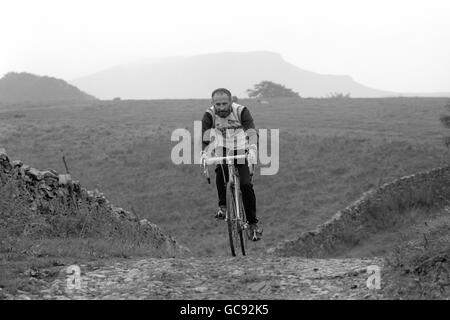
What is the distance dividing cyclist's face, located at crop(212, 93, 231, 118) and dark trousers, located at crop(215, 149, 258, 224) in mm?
907

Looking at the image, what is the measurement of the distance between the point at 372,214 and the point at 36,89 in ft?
319

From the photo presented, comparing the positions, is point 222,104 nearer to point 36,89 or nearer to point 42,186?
point 42,186

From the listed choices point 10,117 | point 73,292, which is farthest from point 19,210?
point 10,117

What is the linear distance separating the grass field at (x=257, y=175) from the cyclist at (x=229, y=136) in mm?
9379

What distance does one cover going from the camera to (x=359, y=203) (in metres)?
20.8

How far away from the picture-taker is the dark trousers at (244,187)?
9086 mm

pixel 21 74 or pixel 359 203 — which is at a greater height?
pixel 21 74

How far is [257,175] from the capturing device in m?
28.8

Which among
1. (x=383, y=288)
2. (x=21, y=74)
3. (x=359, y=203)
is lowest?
(x=359, y=203)

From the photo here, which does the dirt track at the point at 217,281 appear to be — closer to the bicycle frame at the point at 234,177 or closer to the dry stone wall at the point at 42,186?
the bicycle frame at the point at 234,177

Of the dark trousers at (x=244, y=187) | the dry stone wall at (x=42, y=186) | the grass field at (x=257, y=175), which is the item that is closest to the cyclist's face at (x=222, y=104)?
the dark trousers at (x=244, y=187)

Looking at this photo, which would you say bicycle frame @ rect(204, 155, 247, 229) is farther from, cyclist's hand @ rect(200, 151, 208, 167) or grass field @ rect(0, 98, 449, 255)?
grass field @ rect(0, 98, 449, 255)
